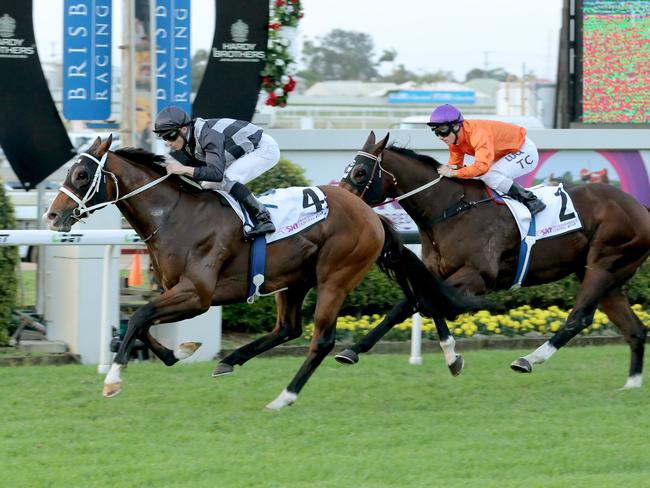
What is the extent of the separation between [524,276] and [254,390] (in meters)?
1.92

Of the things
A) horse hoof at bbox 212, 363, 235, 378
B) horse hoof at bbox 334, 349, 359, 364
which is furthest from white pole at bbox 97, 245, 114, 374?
horse hoof at bbox 334, 349, 359, 364

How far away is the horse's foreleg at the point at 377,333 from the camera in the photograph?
691cm

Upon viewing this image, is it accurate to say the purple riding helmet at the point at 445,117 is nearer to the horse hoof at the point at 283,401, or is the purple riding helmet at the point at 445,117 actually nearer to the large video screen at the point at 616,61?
the horse hoof at the point at 283,401

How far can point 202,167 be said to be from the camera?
6211 millimetres

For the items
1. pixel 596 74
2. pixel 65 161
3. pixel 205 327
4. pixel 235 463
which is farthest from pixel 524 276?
pixel 596 74

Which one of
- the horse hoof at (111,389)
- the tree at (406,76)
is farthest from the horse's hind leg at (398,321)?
the tree at (406,76)

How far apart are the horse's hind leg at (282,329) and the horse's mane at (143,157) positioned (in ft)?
3.69

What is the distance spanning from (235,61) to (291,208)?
10.7 feet

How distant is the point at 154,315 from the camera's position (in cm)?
609

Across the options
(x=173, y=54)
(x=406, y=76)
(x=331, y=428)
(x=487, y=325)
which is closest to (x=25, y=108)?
(x=173, y=54)

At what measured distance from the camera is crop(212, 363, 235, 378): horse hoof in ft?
22.0

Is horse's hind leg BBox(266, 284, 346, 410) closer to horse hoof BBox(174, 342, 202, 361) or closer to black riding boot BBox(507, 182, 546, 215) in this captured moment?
horse hoof BBox(174, 342, 202, 361)

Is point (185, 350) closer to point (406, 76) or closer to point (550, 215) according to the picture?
point (550, 215)

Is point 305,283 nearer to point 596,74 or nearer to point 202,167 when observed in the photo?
point 202,167
